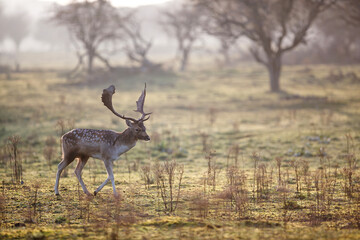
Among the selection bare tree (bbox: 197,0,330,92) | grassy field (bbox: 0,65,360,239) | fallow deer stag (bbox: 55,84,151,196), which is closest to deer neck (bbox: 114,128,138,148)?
fallow deer stag (bbox: 55,84,151,196)

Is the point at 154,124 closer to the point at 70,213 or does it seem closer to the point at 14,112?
the point at 14,112

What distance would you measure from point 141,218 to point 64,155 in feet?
9.38

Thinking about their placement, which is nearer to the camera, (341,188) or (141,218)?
(141,218)

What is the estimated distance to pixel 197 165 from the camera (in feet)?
47.9

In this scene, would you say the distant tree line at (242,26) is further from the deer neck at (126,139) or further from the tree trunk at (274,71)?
the deer neck at (126,139)

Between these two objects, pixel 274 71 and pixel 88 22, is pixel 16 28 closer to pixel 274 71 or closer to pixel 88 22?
pixel 88 22

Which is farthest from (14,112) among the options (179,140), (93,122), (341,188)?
(341,188)

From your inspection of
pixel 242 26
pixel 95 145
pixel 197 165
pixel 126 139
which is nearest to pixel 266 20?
pixel 242 26

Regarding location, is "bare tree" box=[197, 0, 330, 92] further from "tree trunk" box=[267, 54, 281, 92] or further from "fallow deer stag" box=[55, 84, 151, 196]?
"fallow deer stag" box=[55, 84, 151, 196]

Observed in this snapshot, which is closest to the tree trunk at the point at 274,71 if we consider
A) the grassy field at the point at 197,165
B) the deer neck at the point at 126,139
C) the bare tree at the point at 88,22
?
the grassy field at the point at 197,165

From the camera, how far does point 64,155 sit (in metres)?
9.95

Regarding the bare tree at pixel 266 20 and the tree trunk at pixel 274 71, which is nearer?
the bare tree at pixel 266 20

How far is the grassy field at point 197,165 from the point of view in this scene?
25.4ft

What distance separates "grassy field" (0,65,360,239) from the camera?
773 centimetres
